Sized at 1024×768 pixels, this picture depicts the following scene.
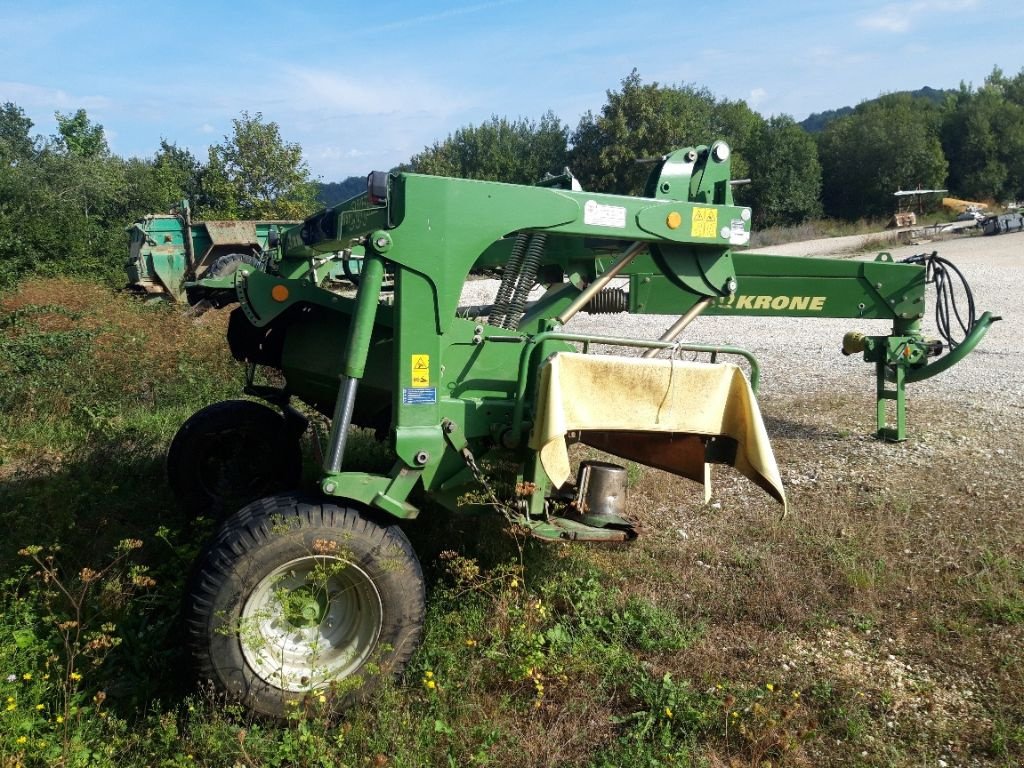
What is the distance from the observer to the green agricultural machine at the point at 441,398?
3113mm

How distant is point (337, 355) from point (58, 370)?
16.0 feet

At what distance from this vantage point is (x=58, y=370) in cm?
A: 784

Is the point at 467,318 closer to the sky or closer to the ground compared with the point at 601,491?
closer to the sky

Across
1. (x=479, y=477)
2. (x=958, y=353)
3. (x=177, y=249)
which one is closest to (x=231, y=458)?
(x=479, y=477)

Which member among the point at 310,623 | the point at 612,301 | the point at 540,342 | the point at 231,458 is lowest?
the point at 310,623

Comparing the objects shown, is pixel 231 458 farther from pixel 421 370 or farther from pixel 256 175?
pixel 256 175

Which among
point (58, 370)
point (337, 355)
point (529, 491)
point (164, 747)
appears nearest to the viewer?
point (164, 747)

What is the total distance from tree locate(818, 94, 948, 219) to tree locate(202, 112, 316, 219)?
34.6 m

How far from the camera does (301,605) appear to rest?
3.16m

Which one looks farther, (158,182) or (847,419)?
(158,182)

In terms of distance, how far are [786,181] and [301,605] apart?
49.6 metres

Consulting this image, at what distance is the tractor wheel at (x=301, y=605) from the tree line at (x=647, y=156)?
22144 millimetres

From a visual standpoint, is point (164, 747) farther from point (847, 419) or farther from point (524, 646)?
point (847, 419)

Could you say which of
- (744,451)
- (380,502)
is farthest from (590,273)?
(380,502)
